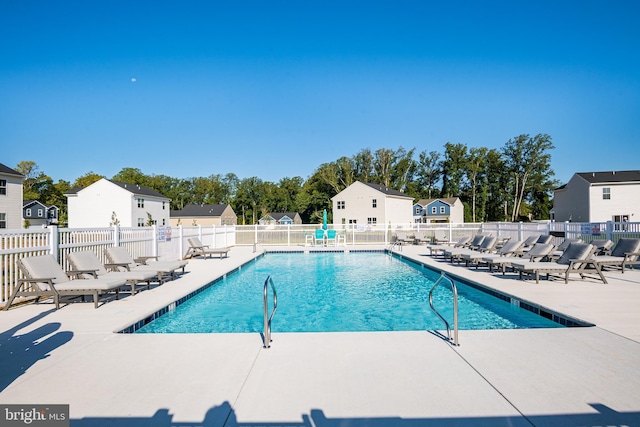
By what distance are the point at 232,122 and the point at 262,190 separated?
39058 millimetres

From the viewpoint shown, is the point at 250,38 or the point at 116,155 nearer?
the point at 250,38

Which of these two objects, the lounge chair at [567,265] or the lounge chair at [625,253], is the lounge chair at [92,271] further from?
the lounge chair at [625,253]

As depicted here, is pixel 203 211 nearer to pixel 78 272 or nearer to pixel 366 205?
pixel 366 205

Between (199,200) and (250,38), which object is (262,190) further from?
(250,38)

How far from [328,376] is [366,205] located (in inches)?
1611

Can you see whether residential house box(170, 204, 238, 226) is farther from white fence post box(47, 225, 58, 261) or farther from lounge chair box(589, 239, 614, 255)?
lounge chair box(589, 239, 614, 255)

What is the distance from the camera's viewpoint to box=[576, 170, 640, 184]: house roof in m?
33.2

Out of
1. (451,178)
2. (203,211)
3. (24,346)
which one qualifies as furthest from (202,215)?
(24,346)

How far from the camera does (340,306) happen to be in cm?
810

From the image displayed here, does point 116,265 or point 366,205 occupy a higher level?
point 366,205

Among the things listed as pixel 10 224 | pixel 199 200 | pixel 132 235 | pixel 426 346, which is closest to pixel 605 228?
pixel 426 346

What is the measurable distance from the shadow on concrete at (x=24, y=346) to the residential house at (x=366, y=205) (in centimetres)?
3840

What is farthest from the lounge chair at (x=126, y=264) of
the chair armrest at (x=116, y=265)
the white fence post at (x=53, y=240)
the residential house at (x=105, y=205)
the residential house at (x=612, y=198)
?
the residential house at (x=612, y=198)

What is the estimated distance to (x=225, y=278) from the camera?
11.1m
